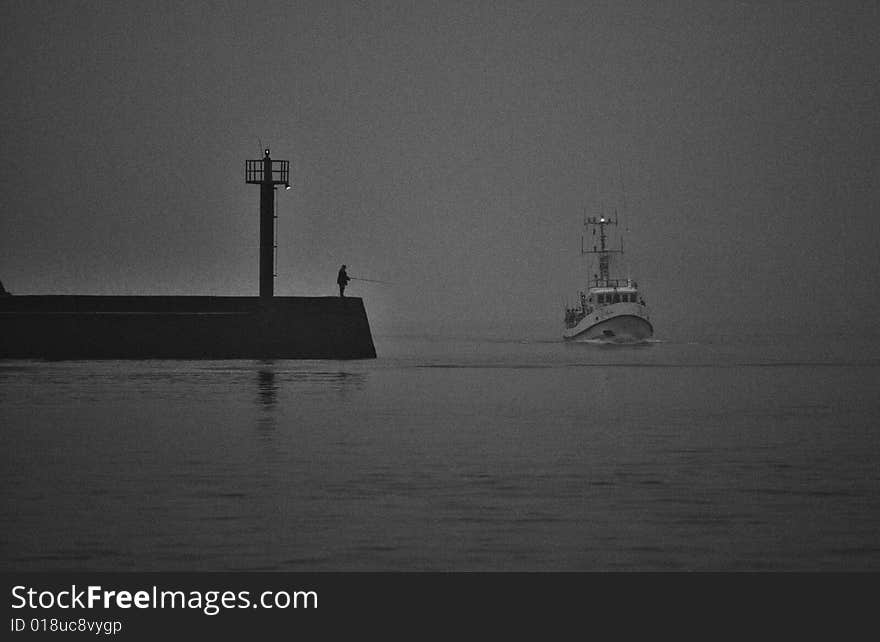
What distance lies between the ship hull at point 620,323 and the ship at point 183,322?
5145cm

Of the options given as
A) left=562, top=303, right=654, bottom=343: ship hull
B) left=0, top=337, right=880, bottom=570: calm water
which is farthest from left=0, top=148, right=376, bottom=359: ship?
left=562, top=303, right=654, bottom=343: ship hull

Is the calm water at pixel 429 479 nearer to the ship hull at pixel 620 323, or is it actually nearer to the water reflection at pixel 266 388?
the water reflection at pixel 266 388

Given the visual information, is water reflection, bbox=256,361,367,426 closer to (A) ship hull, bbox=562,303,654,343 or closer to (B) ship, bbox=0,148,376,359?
(B) ship, bbox=0,148,376,359

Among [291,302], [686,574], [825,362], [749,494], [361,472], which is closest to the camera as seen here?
[686,574]

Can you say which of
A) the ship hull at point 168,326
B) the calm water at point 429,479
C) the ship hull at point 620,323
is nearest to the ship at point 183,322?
the ship hull at point 168,326

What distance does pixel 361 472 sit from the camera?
23.0m

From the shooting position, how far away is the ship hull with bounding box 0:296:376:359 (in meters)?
57.6

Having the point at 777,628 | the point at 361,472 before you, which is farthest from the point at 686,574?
the point at 361,472

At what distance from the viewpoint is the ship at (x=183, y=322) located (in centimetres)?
5766

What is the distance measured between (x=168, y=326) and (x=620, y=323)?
188 feet

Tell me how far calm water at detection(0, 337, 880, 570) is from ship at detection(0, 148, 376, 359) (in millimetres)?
12418

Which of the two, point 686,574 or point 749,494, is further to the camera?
point 749,494

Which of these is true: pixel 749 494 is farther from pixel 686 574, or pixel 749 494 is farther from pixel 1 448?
pixel 1 448

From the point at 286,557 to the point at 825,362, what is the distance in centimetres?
6535
